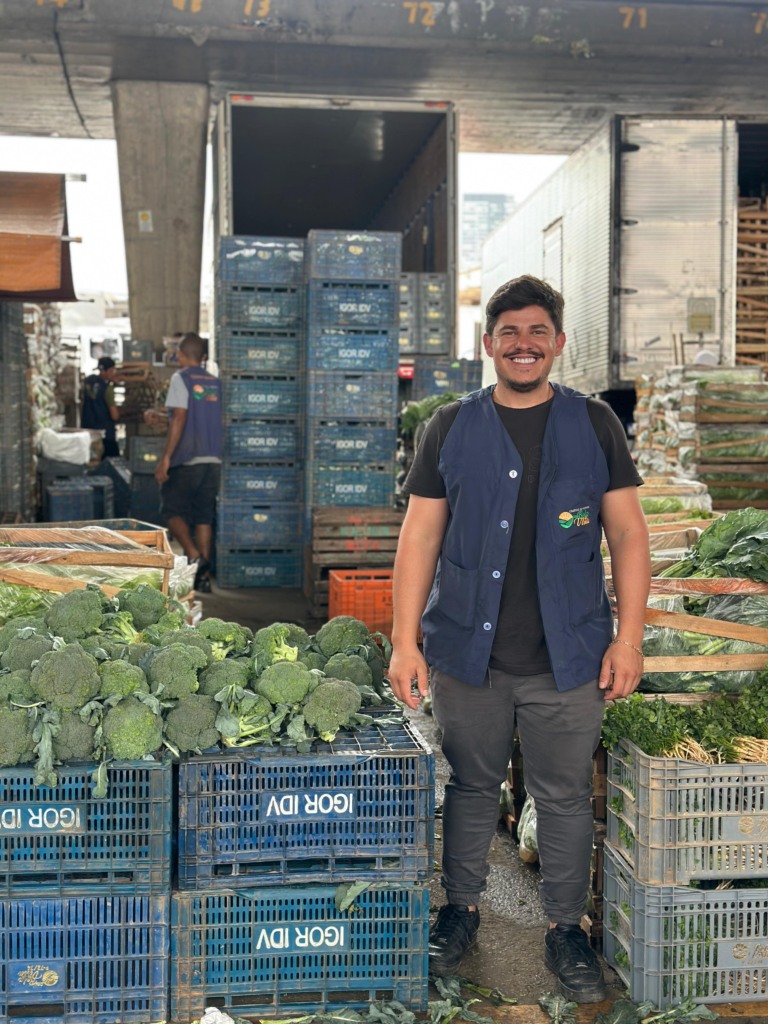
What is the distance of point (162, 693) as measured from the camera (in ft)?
11.2

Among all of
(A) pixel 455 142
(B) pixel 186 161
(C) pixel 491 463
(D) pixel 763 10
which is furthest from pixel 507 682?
(D) pixel 763 10

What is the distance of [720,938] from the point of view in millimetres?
3404

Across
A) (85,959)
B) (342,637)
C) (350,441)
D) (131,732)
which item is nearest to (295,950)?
(85,959)

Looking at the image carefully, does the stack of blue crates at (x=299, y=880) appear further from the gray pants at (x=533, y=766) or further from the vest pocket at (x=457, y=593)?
the vest pocket at (x=457, y=593)

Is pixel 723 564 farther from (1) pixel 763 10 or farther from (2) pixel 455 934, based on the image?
(1) pixel 763 10

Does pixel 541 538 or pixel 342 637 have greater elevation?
pixel 541 538

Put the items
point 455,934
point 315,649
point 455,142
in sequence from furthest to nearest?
point 455,142 < point 315,649 < point 455,934

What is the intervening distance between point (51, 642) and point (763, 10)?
48.9ft

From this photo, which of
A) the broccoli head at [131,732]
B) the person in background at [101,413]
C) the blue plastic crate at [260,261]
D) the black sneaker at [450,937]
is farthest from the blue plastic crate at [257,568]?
the broccoli head at [131,732]

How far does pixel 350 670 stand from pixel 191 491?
23.7ft

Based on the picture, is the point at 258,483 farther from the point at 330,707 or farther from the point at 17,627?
the point at 330,707

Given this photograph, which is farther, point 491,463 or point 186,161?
point 186,161

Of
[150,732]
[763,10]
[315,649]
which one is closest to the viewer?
[150,732]

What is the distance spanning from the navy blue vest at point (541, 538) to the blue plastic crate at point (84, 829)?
104 cm
